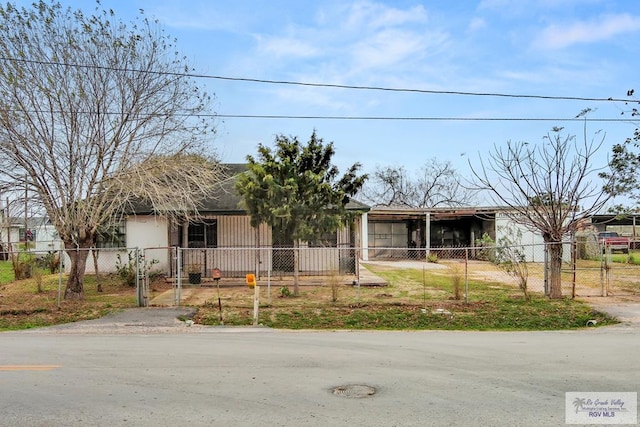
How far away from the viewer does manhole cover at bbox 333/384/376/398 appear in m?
5.27

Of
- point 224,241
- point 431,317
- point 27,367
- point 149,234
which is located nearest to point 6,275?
point 149,234

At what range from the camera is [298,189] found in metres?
14.4

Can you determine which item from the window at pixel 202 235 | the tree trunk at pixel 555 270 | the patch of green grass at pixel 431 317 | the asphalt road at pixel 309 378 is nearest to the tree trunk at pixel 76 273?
the patch of green grass at pixel 431 317

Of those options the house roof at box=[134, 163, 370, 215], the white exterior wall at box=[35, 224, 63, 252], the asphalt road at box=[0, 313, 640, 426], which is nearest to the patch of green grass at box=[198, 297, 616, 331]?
the asphalt road at box=[0, 313, 640, 426]

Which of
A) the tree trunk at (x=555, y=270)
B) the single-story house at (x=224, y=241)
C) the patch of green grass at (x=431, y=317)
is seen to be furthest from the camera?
the single-story house at (x=224, y=241)

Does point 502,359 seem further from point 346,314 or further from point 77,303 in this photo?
point 77,303

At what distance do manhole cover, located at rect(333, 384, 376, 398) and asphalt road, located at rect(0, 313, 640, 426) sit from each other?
12 mm

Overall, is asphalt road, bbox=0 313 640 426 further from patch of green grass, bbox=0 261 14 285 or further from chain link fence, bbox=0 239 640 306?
patch of green grass, bbox=0 261 14 285

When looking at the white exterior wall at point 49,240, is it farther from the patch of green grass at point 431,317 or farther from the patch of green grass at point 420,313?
the patch of green grass at point 431,317

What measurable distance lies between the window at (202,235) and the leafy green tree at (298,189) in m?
5.59

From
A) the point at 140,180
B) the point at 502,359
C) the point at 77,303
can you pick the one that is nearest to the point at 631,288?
the point at 502,359

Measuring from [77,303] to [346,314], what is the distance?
7.73 m

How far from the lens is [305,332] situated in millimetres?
9906

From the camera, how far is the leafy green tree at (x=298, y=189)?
46.3ft
